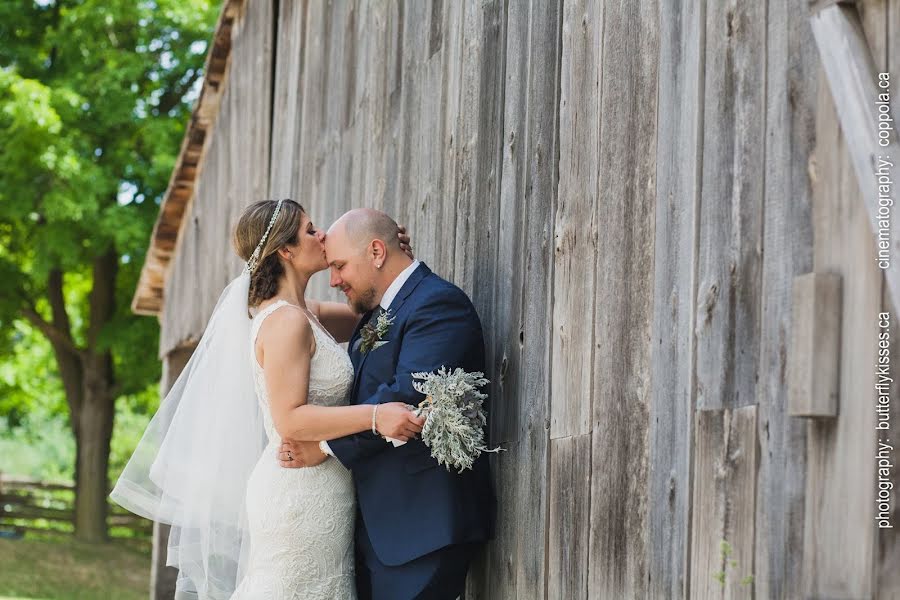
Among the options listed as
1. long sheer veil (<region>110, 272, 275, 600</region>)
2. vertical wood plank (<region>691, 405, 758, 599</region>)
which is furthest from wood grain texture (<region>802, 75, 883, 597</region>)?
long sheer veil (<region>110, 272, 275, 600</region>)

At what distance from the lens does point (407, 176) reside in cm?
504

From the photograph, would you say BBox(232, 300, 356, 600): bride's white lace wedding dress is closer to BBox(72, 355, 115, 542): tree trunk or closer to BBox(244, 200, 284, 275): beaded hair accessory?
BBox(244, 200, 284, 275): beaded hair accessory

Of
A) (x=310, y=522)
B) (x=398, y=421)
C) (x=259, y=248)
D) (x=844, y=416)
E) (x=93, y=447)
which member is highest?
(x=259, y=248)

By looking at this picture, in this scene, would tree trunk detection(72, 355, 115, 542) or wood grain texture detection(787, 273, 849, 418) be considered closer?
wood grain texture detection(787, 273, 849, 418)

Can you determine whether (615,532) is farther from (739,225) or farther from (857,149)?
(857,149)

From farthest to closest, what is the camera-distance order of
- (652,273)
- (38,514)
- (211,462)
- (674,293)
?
1. (38,514)
2. (211,462)
3. (652,273)
4. (674,293)

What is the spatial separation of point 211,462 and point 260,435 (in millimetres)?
262

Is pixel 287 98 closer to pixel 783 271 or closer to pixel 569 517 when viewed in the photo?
pixel 569 517

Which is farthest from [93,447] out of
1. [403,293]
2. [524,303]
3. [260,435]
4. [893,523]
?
[893,523]

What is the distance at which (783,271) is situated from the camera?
2.19 metres

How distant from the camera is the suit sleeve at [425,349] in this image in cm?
357

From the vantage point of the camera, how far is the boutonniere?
382cm

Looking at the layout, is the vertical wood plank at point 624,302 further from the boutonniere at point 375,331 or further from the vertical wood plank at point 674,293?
the boutonniere at point 375,331

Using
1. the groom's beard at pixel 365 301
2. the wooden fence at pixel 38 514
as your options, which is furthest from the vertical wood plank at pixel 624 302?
the wooden fence at pixel 38 514
